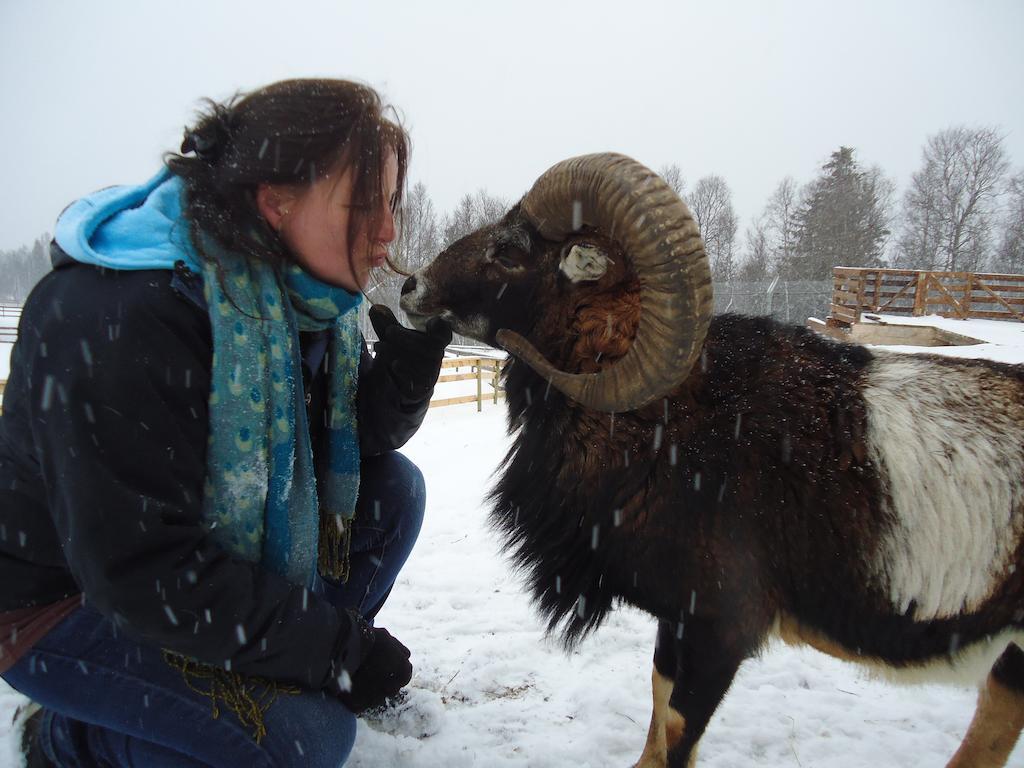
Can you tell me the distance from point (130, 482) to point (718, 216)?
60.7 m

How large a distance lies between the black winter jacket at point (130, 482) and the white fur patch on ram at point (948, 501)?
7.65 ft

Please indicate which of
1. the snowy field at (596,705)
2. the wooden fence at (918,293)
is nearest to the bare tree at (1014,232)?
the wooden fence at (918,293)

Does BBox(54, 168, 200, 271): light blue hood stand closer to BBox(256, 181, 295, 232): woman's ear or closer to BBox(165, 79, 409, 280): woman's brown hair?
BBox(165, 79, 409, 280): woman's brown hair

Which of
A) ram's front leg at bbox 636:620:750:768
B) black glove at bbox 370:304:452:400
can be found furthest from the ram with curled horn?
black glove at bbox 370:304:452:400

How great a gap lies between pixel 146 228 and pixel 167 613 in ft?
3.85

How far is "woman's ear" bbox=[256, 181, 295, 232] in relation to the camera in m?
1.92

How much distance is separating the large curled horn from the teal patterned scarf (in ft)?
3.68

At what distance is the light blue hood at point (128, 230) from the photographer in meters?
1.73

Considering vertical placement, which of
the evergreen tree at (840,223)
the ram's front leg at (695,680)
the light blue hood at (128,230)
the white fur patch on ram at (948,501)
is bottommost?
the ram's front leg at (695,680)

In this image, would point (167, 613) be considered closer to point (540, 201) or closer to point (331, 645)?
point (331, 645)

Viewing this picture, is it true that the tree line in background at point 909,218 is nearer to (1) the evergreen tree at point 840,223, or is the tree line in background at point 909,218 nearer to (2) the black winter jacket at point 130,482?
(1) the evergreen tree at point 840,223

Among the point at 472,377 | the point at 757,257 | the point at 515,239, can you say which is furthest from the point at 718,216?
the point at 515,239

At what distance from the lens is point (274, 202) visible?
1954 mm

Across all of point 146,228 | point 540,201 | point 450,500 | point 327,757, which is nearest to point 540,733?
point 327,757
